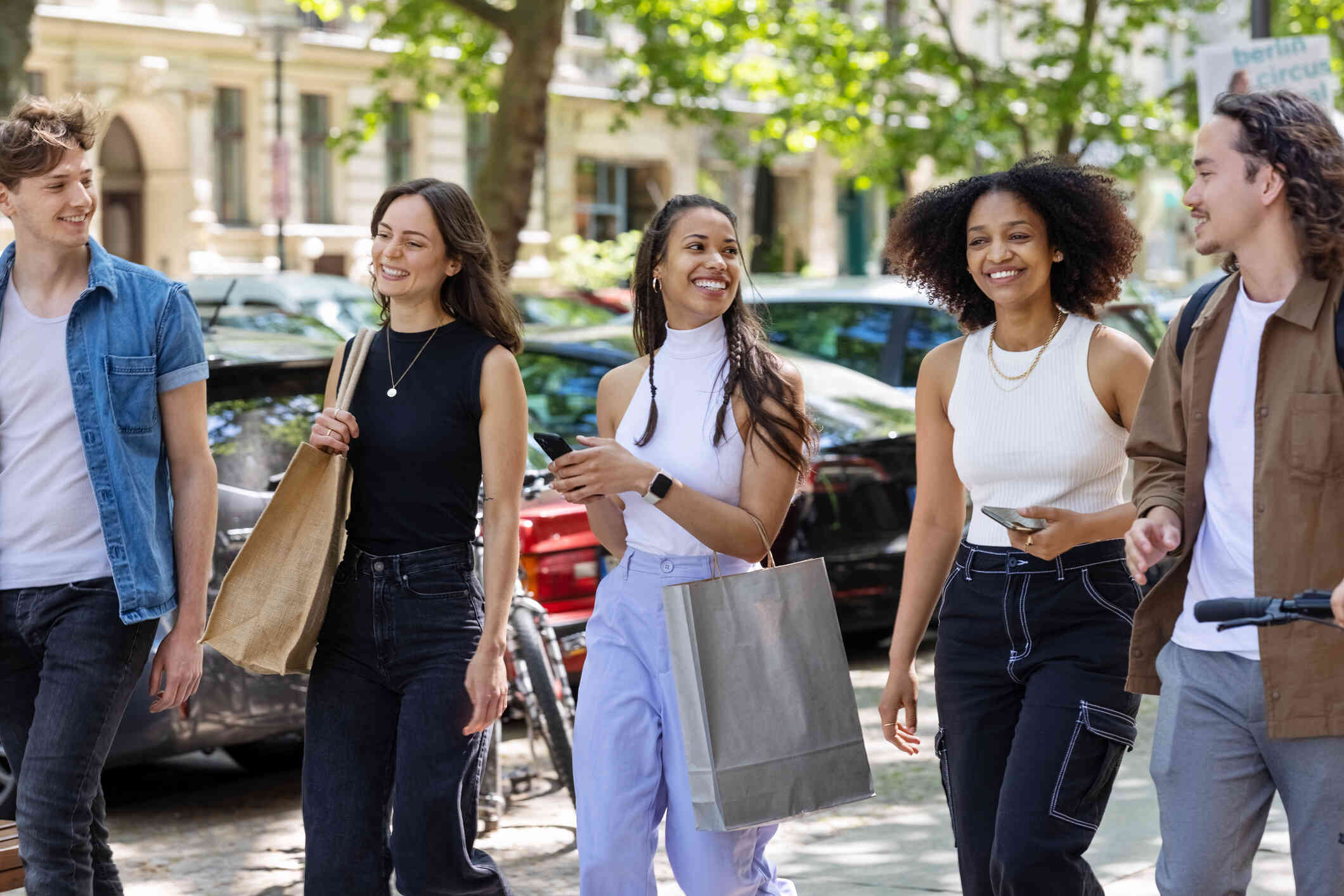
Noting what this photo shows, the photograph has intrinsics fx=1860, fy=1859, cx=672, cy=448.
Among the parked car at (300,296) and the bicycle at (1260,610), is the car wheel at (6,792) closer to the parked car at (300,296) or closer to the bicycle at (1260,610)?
the bicycle at (1260,610)

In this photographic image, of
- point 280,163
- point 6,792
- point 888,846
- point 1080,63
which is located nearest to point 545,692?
point 888,846

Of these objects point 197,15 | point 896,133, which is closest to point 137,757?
point 896,133

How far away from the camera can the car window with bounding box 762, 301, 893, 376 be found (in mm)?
9828

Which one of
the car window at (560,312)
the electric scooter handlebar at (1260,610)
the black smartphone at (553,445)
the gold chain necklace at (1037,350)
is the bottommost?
the car window at (560,312)

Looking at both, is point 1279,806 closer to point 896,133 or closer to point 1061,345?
point 1061,345

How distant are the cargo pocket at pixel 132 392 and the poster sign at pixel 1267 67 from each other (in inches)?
297

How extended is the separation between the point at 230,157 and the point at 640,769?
29.5 meters

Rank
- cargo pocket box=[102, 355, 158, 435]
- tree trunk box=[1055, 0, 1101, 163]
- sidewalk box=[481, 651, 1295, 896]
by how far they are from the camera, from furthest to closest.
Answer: tree trunk box=[1055, 0, 1101, 163]
sidewalk box=[481, 651, 1295, 896]
cargo pocket box=[102, 355, 158, 435]

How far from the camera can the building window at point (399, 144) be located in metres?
34.2

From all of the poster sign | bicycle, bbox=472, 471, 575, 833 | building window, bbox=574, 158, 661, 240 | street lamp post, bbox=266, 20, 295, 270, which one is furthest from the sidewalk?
building window, bbox=574, 158, 661, 240

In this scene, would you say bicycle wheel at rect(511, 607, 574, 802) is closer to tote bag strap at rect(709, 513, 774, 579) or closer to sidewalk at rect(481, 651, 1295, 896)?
sidewalk at rect(481, 651, 1295, 896)

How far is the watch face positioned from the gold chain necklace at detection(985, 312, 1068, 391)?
0.74 metres

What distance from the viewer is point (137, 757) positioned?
5652 millimetres

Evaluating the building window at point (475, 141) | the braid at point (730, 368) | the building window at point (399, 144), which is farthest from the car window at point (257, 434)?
the building window at point (475, 141)
